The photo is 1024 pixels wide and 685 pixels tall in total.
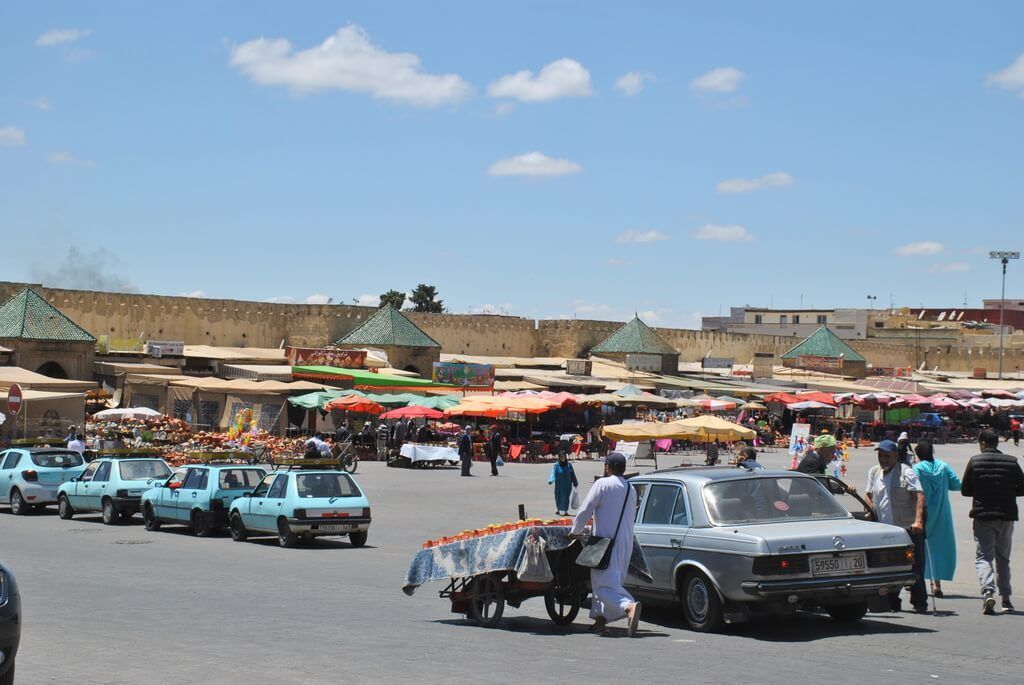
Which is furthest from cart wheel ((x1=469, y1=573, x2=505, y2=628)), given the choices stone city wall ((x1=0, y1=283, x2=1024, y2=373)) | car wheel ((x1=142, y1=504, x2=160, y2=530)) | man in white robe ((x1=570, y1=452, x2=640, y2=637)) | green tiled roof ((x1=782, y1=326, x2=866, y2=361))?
green tiled roof ((x1=782, y1=326, x2=866, y2=361))

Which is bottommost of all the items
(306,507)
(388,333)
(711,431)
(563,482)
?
(306,507)

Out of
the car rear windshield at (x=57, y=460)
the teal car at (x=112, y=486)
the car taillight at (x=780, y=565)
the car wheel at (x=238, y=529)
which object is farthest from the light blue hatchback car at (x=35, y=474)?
the car taillight at (x=780, y=565)

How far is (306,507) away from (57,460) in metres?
8.68

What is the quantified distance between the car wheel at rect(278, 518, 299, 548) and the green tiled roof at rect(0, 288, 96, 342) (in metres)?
31.6

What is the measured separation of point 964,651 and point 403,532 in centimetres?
1233

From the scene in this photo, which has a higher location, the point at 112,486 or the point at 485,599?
the point at 485,599

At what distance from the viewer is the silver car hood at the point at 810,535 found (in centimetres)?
912

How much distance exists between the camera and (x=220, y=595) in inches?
470

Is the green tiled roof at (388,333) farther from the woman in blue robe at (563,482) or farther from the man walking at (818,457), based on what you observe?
the man walking at (818,457)

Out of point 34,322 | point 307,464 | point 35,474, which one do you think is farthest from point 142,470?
point 34,322

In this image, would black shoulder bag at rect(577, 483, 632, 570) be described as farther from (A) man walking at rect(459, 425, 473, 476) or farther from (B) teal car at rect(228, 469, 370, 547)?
(A) man walking at rect(459, 425, 473, 476)

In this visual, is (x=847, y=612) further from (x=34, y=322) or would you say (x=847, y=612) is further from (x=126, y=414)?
(x=34, y=322)

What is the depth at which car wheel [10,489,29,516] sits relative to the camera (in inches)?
940

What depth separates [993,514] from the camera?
10445 mm
